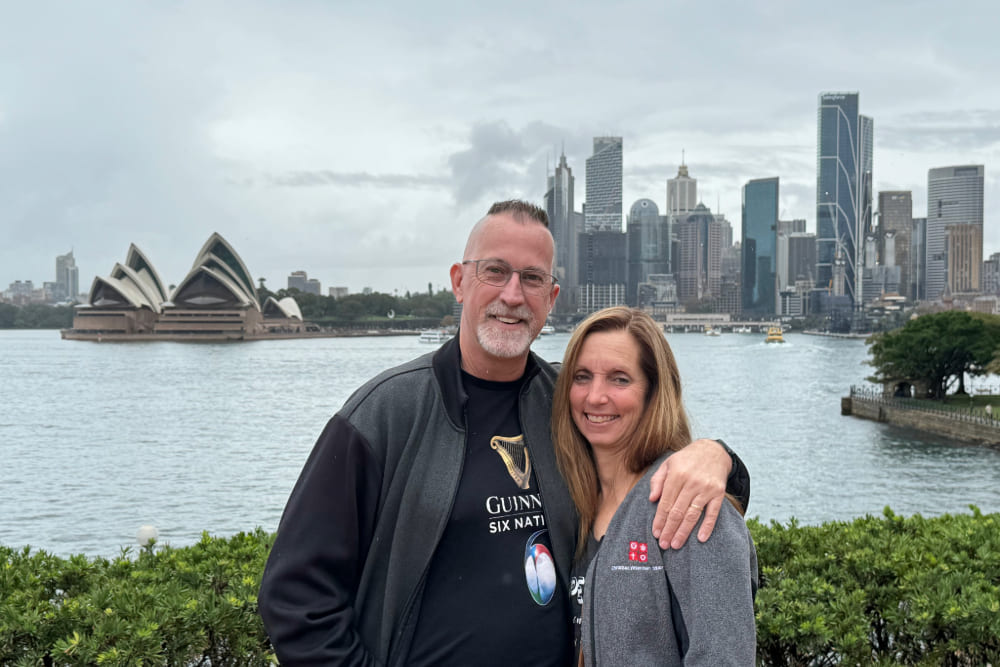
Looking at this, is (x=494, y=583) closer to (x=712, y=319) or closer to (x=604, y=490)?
(x=604, y=490)

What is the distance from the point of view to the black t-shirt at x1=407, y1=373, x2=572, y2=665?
1917 millimetres

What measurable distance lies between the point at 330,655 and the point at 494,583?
0.40 m

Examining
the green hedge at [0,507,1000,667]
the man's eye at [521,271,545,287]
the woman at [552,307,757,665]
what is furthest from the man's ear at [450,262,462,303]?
the green hedge at [0,507,1000,667]

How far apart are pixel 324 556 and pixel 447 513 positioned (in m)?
0.29

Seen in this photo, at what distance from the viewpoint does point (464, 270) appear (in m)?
2.20

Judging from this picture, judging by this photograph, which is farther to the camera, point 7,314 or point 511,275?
point 7,314

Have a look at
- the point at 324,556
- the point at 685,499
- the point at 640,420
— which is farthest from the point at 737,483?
the point at 324,556

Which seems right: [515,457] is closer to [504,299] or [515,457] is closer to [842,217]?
[504,299]

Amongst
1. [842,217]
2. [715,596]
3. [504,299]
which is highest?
[842,217]

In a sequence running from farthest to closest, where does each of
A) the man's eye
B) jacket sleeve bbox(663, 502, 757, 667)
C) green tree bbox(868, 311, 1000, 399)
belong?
green tree bbox(868, 311, 1000, 399)
the man's eye
jacket sleeve bbox(663, 502, 757, 667)

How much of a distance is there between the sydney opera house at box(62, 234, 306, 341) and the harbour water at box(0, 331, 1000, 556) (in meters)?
29.4

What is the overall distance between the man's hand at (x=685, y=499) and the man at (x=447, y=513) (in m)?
0.02

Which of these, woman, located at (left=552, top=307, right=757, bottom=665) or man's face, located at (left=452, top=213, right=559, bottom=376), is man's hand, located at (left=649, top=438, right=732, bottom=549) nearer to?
woman, located at (left=552, top=307, right=757, bottom=665)

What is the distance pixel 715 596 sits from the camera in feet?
5.17
